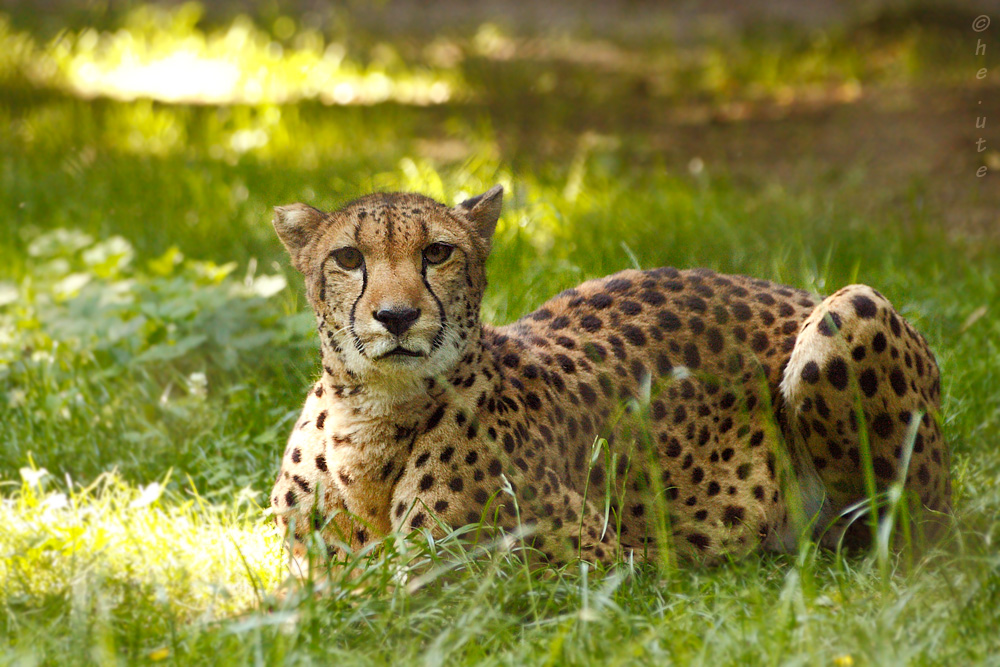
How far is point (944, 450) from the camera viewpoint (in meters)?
3.73

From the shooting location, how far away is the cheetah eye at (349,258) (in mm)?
3184

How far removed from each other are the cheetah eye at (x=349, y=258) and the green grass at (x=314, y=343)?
32.4 inches

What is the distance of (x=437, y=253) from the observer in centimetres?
322

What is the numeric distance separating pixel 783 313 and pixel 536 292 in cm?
141

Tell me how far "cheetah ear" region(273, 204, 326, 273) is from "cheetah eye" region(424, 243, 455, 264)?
42 centimetres

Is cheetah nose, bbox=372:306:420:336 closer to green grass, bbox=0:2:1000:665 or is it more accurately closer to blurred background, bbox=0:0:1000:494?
green grass, bbox=0:2:1000:665

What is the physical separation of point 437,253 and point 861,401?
1.45m

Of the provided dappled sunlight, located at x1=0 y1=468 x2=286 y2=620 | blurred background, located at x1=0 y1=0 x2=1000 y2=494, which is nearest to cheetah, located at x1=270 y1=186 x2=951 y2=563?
dappled sunlight, located at x1=0 y1=468 x2=286 y2=620

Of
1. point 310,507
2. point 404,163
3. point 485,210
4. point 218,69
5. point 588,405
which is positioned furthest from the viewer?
point 218,69

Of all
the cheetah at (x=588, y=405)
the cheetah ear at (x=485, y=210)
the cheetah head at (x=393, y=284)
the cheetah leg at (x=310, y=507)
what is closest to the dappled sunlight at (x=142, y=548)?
the cheetah leg at (x=310, y=507)

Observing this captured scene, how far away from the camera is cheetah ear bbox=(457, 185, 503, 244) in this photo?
346cm

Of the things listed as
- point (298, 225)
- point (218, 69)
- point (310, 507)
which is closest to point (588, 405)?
point (310, 507)

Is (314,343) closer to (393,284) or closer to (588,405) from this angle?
(588,405)

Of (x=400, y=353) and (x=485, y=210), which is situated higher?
(x=485, y=210)
